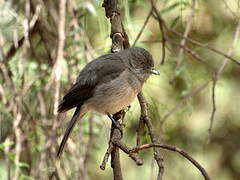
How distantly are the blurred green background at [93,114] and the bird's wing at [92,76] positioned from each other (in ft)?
0.67

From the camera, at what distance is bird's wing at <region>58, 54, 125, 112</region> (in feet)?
14.7

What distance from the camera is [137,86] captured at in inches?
174

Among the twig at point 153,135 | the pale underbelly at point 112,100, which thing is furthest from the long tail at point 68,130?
the twig at point 153,135

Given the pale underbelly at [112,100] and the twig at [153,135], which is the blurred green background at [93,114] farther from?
the twig at [153,135]

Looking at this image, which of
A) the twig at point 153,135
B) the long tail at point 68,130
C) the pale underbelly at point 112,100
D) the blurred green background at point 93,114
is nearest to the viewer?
the twig at point 153,135

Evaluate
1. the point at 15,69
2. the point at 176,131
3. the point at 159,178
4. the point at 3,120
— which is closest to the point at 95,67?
the point at 15,69

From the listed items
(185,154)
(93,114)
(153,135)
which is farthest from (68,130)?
(185,154)

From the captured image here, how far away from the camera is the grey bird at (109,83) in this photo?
444cm

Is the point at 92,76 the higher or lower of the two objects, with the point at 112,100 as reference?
higher

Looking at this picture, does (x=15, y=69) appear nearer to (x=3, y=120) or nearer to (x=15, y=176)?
(x=3, y=120)

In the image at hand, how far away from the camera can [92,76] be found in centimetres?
464

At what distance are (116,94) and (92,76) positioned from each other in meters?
0.29

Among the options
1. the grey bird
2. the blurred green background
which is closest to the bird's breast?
the grey bird

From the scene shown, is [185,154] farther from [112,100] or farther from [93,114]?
[93,114]
